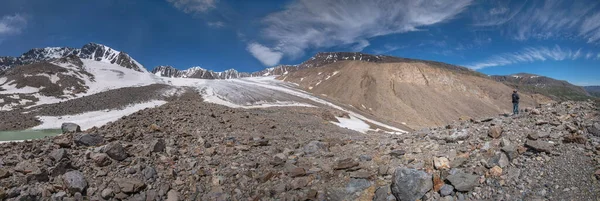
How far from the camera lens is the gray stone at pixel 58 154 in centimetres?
759

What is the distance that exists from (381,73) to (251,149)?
3592 inches

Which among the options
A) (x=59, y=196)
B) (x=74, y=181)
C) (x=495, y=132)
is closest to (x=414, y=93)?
(x=495, y=132)

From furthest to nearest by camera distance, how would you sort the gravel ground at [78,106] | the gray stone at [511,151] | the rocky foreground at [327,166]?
A: the gravel ground at [78,106]
the gray stone at [511,151]
the rocky foreground at [327,166]

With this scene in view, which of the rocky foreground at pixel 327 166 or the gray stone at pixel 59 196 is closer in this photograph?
the rocky foreground at pixel 327 166

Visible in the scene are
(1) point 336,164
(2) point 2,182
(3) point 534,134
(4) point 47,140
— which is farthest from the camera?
(4) point 47,140

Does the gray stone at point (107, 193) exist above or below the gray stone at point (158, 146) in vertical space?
below

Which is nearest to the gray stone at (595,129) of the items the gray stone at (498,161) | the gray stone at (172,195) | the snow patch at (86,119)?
the gray stone at (498,161)

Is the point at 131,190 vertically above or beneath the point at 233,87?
beneath

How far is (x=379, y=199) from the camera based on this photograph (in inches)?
275

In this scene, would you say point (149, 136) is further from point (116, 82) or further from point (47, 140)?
point (116, 82)

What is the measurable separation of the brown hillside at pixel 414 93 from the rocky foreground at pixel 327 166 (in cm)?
5838

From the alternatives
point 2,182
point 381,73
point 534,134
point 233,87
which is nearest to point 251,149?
point 2,182

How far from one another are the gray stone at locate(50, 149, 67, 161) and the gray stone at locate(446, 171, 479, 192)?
9.88 m

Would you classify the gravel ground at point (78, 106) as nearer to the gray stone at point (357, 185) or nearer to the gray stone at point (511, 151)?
the gray stone at point (357, 185)
